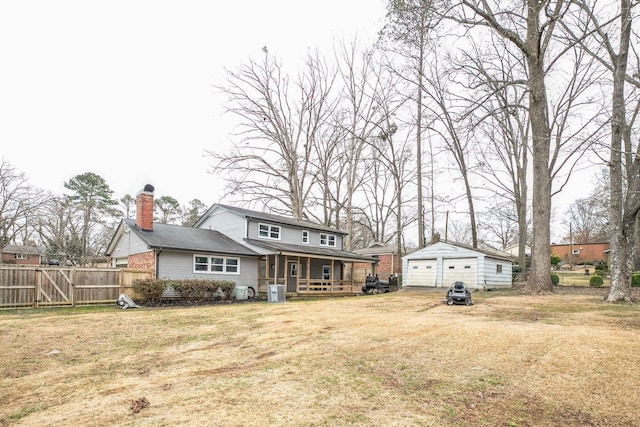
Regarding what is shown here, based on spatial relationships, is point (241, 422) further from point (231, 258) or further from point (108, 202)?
point (108, 202)

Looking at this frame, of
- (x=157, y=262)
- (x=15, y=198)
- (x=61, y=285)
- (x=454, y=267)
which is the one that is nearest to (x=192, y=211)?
(x=15, y=198)

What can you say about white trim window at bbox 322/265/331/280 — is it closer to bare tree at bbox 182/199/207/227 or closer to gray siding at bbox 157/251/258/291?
gray siding at bbox 157/251/258/291

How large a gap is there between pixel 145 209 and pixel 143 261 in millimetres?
2614

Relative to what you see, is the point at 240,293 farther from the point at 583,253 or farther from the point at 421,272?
the point at 583,253

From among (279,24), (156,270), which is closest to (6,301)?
(156,270)

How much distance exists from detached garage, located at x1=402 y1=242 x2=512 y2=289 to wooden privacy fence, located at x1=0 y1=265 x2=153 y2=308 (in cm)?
1650

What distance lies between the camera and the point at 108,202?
42938mm

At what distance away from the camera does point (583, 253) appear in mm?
53125

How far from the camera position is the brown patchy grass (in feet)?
12.6

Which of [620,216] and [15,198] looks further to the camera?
[15,198]

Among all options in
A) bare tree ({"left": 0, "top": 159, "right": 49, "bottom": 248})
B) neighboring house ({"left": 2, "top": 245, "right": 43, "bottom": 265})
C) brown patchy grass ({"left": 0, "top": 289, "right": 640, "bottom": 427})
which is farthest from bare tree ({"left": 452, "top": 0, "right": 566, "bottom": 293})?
neighboring house ({"left": 2, "top": 245, "right": 43, "bottom": 265})

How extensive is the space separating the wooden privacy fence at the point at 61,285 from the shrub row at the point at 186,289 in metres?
0.72

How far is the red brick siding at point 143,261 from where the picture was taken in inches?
689

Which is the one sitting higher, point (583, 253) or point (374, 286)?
point (583, 253)
